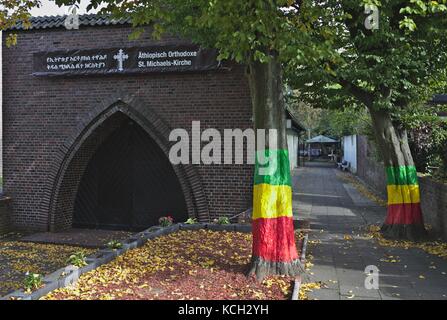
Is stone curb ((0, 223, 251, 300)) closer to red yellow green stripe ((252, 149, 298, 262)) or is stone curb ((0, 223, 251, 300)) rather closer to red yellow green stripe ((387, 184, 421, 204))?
red yellow green stripe ((252, 149, 298, 262))

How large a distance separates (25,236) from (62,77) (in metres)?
4.55

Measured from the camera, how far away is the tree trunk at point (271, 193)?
5.80m

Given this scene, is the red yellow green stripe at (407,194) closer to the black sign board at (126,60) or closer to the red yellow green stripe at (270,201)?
the red yellow green stripe at (270,201)

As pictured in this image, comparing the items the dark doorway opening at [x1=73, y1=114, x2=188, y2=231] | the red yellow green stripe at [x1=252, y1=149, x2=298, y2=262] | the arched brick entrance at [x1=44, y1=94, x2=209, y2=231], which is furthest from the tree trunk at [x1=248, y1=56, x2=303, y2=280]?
the dark doorway opening at [x1=73, y1=114, x2=188, y2=231]

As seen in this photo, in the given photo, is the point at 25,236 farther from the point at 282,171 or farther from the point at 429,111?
the point at 429,111

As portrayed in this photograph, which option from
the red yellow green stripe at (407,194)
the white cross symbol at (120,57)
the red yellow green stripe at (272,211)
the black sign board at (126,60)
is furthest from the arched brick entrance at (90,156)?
the red yellow green stripe at (272,211)

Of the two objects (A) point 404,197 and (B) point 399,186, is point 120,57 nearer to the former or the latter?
(B) point 399,186

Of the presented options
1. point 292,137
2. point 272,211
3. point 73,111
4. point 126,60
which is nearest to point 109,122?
point 73,111

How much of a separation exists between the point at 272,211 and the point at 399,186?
3913 millimetres

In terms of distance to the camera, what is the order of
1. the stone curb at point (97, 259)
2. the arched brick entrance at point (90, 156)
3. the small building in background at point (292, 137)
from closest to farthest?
the stone curb at point (97, 259)
the arched brick entrance at point (90, 156)
the small building in background at point (292, 137)

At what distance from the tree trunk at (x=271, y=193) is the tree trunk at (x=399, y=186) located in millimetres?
3483

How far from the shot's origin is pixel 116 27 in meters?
12.0

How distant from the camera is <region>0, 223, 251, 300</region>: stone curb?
4904 millimetres
